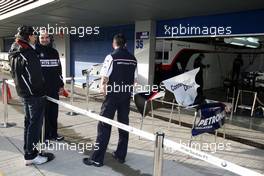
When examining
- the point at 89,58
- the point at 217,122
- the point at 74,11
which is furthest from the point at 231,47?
the point at 217,122

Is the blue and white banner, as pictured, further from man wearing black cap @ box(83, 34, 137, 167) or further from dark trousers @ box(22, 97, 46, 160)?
dark trousers @ box(22, 97, 46, 160)

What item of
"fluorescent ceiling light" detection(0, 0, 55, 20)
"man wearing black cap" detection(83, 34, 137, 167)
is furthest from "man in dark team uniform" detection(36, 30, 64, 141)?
"fluorescent ceiling light" detection(0, 0, 55, 20)

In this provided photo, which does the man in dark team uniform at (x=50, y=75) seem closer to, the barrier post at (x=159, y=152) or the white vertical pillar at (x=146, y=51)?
the barrier post at (x=159, y=152)

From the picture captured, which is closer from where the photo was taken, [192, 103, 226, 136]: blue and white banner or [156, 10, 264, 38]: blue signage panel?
[192, 103, 226, 136]: blue and white banner

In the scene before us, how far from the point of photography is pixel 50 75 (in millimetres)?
4629

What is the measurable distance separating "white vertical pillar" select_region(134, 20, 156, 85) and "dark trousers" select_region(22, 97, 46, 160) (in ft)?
17.6

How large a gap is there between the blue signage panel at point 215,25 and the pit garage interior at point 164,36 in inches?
0.9

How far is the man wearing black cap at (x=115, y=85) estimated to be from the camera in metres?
3.76

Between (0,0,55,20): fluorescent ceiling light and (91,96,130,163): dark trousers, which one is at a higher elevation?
(0,0,55,20): fluorescent ceiling light

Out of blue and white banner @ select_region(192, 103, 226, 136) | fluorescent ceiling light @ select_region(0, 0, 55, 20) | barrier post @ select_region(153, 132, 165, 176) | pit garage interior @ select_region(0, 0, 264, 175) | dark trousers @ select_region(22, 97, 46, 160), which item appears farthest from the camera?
A: fluorescent ceiling light @ select_region(0, 0, 55, 20)

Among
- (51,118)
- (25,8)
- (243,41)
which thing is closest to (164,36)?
(25,8)

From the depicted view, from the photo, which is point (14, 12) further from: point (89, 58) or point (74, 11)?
point (89, 58)

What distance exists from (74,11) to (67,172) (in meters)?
4.94

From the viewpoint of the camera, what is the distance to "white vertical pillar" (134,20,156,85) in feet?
28.3
